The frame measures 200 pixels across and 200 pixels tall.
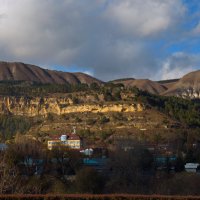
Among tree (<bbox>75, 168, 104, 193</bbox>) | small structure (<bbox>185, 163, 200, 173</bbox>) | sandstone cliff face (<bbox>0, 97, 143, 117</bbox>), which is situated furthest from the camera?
sandstone cliff face (<bbox>0, 97, 143, 117</bbox>)

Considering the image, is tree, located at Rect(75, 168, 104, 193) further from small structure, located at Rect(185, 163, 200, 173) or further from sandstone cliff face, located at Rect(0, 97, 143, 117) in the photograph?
sandstone cliff face, located at Rect(0, 97, 143, 117)

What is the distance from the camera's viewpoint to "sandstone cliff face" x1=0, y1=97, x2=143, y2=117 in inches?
3807

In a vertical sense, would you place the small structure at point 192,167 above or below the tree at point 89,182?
above

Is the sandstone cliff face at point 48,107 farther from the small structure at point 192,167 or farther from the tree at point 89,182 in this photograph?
the tree at point 89,182

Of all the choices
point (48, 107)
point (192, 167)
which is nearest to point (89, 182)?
point (192, 167)

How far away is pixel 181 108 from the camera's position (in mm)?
101188

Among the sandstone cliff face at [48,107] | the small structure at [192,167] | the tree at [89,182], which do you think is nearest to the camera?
the tree at [89,182]

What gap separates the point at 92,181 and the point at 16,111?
7320cm

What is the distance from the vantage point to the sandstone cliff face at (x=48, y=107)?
3807 inches

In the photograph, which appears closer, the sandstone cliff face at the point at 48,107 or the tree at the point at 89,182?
the tree at the point at 89,182

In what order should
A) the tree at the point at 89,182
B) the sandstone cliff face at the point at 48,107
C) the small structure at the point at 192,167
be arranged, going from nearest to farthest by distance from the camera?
the tree at the point at 89,182 → the small structure at the point at 192,167 → the sandstone cliff face at the point at 48,107

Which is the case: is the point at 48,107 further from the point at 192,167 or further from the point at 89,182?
the point at 89,182

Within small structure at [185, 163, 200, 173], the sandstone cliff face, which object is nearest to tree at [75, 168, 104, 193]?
small structure at [185, 163, 200, 173]

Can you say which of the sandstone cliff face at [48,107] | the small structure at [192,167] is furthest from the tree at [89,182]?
the sandstone cliff face at [48,107]
